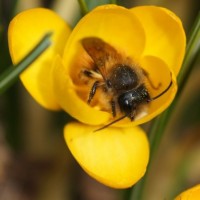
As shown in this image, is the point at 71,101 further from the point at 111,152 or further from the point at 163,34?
the point at 163,34

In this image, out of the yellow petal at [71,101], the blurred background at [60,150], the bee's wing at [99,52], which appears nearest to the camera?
the yellow petal at [71,101]

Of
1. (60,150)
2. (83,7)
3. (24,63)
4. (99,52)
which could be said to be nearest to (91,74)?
(99,52)

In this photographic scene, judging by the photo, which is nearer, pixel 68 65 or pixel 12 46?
pixel 12 46

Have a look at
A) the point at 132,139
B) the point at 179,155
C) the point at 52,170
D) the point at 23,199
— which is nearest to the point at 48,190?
the point at 52,170

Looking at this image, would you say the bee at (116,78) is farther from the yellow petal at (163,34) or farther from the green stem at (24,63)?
the green stem at (24,63)

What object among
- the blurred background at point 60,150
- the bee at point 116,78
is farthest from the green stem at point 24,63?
the blurred background at point 60,150

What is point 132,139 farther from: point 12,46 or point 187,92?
point 187,92
